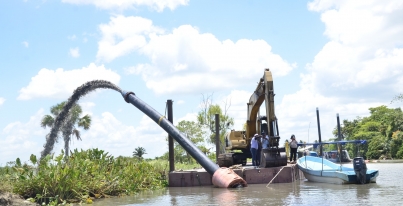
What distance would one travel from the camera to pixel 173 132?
2162cm

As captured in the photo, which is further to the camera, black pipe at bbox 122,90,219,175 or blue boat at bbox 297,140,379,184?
black pipe at bbox 122,90,219,175

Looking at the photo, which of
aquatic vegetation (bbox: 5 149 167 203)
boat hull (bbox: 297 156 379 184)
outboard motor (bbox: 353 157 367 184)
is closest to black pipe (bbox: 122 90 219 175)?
aquatic vegetation (bbox: 5 149 167 203)

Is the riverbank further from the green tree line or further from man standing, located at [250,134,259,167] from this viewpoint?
the green tree line

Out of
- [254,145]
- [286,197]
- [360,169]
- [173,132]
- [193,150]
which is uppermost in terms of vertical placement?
[173,132]

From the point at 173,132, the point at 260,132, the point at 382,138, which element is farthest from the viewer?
the point at 382,138

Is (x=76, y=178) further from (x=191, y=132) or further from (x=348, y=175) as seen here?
(x=191, y=132)

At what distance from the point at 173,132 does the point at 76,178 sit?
6.32 metres

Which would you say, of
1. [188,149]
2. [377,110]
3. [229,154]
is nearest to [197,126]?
[229,154]

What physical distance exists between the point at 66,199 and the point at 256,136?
928 centimetres

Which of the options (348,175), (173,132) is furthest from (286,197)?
(173,132)

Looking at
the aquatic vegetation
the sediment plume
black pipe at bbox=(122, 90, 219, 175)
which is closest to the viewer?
A: the aquatic vegetation

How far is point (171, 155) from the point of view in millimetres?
22875

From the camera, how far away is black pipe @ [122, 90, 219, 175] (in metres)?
20.4

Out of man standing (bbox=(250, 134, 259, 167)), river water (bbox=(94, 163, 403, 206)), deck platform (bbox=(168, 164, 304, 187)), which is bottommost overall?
river water (bbox=(94, 163, 403, 206))
